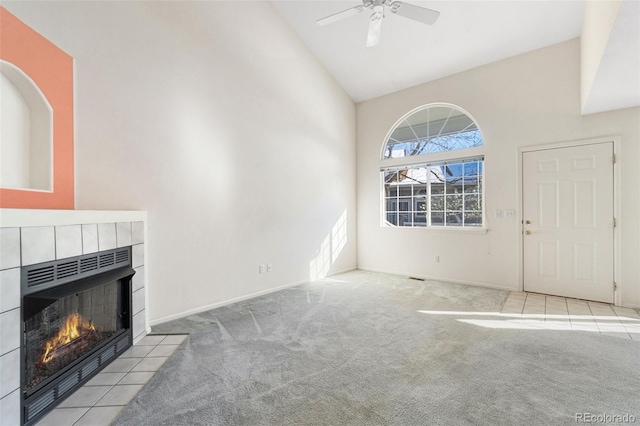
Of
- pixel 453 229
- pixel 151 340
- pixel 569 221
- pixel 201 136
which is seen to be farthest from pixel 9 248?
pixel 569 221

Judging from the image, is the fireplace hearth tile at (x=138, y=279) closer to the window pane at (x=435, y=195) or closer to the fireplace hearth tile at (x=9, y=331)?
the fireplace hearth tile at (x=9, y=331)

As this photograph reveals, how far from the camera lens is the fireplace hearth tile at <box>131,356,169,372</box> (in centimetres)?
212

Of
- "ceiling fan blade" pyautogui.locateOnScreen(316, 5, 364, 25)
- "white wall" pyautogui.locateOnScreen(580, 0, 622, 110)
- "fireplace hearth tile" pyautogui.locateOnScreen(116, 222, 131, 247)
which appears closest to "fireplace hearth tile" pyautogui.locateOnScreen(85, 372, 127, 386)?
"fireplace hearth tile" pyautogui.locateOnScreen(116, 222, 131, 247)

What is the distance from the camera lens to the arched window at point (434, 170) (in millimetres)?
4594

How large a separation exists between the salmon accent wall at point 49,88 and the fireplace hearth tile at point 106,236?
328 millimetres

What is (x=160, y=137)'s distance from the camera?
2990 mm

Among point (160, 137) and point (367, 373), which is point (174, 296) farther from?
point (367, 373)

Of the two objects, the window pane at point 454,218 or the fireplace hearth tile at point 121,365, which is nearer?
the fireplace hearth tile at point 121,365

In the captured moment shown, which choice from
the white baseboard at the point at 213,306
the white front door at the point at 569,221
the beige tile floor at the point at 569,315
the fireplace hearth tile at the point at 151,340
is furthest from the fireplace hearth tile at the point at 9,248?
the white front door at the point at 569,221

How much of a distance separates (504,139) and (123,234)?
4918 mm

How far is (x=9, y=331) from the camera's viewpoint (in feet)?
4.85

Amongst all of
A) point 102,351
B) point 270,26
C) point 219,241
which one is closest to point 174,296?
point 219,241

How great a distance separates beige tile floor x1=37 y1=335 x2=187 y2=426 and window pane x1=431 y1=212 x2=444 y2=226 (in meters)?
4.19

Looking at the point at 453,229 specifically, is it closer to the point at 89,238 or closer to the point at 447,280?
the point at 447,280
